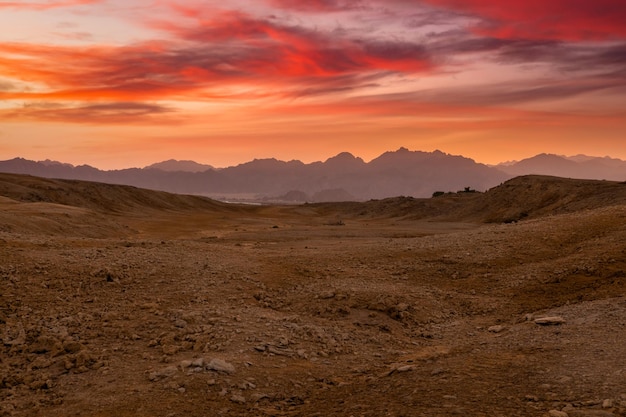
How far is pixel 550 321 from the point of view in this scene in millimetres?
11867

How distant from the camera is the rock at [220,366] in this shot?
9.20m

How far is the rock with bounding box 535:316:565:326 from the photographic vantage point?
38.7 ft

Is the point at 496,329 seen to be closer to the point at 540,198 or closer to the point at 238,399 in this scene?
the point at 238,399

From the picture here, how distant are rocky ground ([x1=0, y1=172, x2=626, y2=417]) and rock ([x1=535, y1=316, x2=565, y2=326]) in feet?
0.10

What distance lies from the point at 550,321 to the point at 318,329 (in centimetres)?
574

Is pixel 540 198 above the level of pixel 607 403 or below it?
above

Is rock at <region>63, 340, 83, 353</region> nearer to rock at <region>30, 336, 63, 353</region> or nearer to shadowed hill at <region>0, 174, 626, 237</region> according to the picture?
rock at <region>30, 336, 63, 353</region>

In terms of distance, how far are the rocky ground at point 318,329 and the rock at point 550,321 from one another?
1.2 inches

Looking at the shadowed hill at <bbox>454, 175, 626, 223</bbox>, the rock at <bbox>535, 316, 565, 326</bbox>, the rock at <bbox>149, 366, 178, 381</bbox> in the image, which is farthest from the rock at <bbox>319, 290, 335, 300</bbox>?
the shadowed hill at <bbox>454, 175, 626, 223</bbox>

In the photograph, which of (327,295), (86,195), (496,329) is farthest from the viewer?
(86,195)

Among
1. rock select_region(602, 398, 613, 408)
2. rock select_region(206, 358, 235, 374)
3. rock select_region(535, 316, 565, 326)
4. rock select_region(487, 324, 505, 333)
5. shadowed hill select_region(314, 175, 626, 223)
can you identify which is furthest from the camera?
shadowed hill select_region(314, 175, 626, 223)

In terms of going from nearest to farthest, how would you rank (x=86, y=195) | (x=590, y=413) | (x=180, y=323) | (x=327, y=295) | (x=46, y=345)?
(x=590, y=413) < (x=46, y=345) < (x=180, y=323) < (x=327, y=295) < (x=86, y=195)

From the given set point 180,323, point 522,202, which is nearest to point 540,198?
point 522,202

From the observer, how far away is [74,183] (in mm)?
85500
